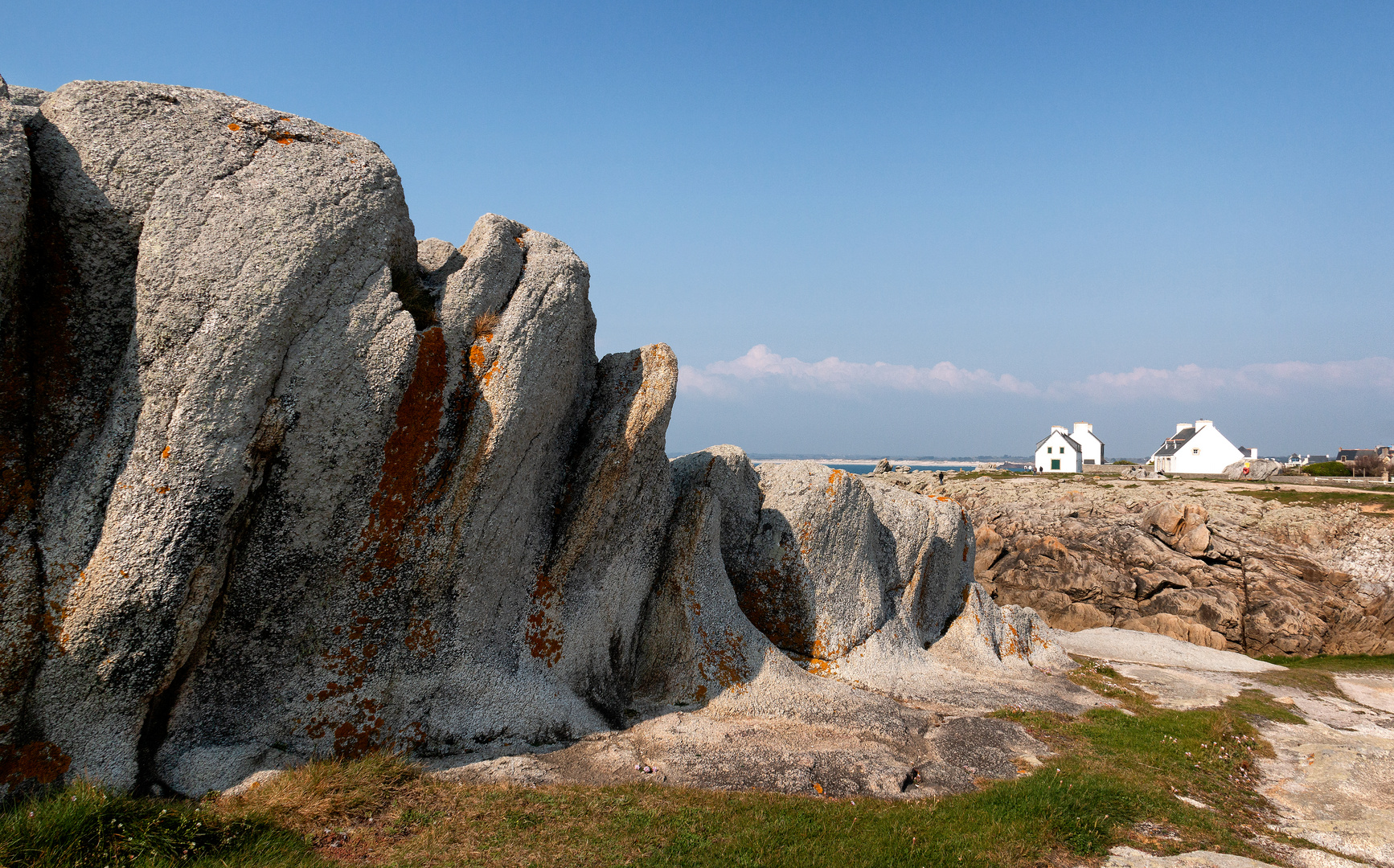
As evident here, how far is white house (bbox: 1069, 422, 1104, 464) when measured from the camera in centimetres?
11194

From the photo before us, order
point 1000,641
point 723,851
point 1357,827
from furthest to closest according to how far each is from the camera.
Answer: point 1000,641 → point 1357,827 → point 723,851

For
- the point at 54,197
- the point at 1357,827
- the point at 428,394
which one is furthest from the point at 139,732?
the point at 1357,827

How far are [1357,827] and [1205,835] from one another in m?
3.12

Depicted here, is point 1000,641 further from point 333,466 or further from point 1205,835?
point 333,466

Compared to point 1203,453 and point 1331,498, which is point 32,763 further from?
point 1203,453

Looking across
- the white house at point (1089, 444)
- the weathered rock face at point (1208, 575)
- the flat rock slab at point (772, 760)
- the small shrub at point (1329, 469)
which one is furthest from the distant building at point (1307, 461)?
the flat rock slab at point (772, 760)

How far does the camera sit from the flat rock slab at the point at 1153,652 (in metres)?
22.8

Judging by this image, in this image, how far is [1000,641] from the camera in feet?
68.1

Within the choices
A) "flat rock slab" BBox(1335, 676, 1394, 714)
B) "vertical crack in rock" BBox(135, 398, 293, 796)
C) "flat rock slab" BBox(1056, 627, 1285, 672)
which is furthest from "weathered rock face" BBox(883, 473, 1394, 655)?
"vertical crack in rock" BBox(135, 398, 293, 796)

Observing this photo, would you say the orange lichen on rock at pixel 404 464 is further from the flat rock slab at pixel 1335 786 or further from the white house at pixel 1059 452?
the white house at pixel 1059 452

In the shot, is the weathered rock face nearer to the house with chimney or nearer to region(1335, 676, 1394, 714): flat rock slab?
region(1335, 676, 1394, 714): flat rock slab

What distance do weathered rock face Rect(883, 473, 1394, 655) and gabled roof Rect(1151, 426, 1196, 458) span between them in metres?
70.6

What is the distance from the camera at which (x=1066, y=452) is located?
106 meters

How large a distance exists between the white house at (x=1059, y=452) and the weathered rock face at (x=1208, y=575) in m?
75.5
